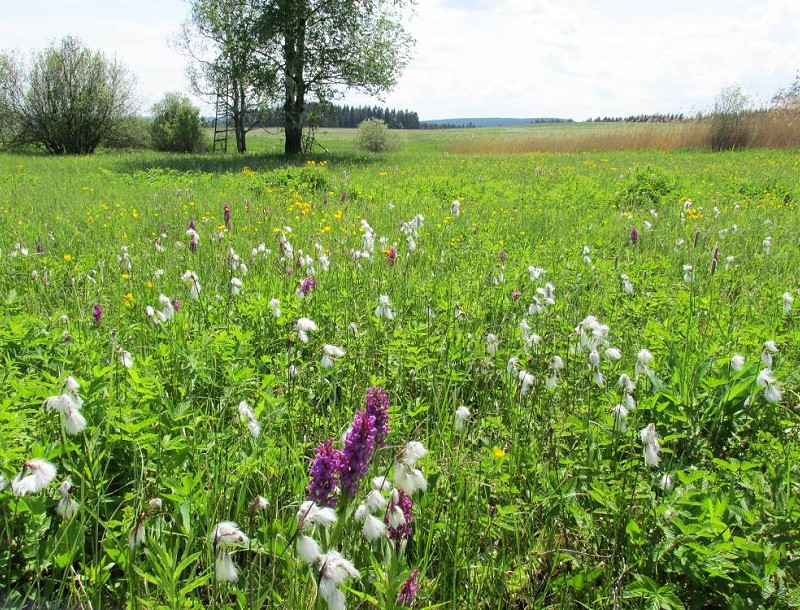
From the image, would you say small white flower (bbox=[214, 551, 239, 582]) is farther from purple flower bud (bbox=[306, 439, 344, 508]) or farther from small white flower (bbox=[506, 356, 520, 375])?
small white flower (bbox=[506, 356, 520, 375])

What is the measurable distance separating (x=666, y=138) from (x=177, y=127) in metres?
31.9

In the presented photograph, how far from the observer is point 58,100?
3503 cm

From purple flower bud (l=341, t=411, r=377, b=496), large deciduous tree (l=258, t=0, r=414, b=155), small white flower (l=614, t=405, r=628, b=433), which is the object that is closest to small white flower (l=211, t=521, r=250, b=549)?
purple flower bud (l=341, t=411, r=377, b=496)

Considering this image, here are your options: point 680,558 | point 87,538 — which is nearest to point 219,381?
point 87,538

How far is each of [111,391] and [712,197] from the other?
11045 millimetres

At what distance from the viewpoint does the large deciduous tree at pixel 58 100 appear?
3484cm

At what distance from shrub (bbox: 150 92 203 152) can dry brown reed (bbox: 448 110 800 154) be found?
68.6ft

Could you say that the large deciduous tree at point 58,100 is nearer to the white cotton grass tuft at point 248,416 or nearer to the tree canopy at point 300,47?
the tree canopy at point 300,47

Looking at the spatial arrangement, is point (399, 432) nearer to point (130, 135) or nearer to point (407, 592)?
point (407, 592)

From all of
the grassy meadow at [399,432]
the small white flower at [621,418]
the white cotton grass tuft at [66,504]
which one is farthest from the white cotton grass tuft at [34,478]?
the small white flower at [621,418]

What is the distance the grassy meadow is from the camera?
5.69 feet

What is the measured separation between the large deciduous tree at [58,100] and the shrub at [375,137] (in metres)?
18.5

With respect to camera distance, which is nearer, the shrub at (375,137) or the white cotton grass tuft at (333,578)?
the white cotton grass tuft at (333,578)

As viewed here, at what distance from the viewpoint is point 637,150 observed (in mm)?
24641
